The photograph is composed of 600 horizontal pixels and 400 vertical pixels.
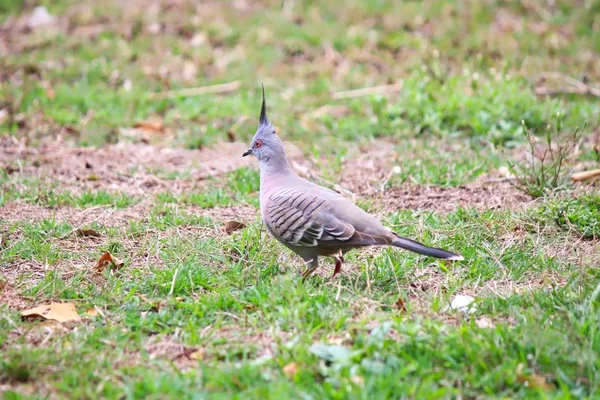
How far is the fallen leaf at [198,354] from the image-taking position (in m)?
3.45

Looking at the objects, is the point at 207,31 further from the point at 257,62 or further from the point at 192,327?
the point at 192,327

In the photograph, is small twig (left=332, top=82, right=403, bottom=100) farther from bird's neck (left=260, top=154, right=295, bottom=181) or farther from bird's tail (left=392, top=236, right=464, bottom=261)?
bird's tail (left=392, top=236, right=464, bottom=261)

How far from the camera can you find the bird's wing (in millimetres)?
4090

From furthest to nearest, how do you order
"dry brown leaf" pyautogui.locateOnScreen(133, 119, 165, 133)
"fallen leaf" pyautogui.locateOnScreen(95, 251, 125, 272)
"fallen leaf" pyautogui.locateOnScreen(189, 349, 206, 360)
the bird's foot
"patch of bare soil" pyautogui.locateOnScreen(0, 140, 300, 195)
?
"dry brown leaf" pyautogui.locateOnScreen(133, 119, 165, 133)
"patch of bare soil" pyautogui.locateOnScreen(0, 140, 300, 195)
"fallen leaf" pyautogui.locateOnScreen(95, 251, 125, 272)
the bird's foot
"fallen leaf" pyautogui.locateOnScreen(189, 349, 206, 360)

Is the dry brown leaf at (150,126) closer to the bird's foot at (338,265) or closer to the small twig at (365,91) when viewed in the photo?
the small twig at (365,91)

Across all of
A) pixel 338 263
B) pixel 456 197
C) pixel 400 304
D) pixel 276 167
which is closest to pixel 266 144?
pixel 276 167

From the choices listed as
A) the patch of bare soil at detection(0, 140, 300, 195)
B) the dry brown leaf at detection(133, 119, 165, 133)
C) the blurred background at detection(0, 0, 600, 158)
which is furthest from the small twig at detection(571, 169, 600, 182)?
the dry brown leaf at detection(133, 119, 165, 133)

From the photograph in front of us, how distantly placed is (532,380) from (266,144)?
7.68 ft

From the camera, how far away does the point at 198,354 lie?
11.4 ft

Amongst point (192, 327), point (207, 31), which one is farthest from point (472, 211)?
point (207, 31)

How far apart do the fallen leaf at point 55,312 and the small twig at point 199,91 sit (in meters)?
4.46

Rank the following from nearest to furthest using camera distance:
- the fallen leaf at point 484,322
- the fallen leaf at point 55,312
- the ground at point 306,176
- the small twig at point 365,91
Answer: the ground at point 306,176, the fallen leaf at point 484,322, the fallen leaf at point 55,312, the small twig at point 365,91

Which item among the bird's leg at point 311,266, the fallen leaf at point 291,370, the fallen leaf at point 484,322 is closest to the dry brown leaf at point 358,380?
the fallen leaf at point 291,370

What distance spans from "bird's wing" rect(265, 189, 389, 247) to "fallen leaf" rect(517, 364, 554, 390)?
111 centimetres
